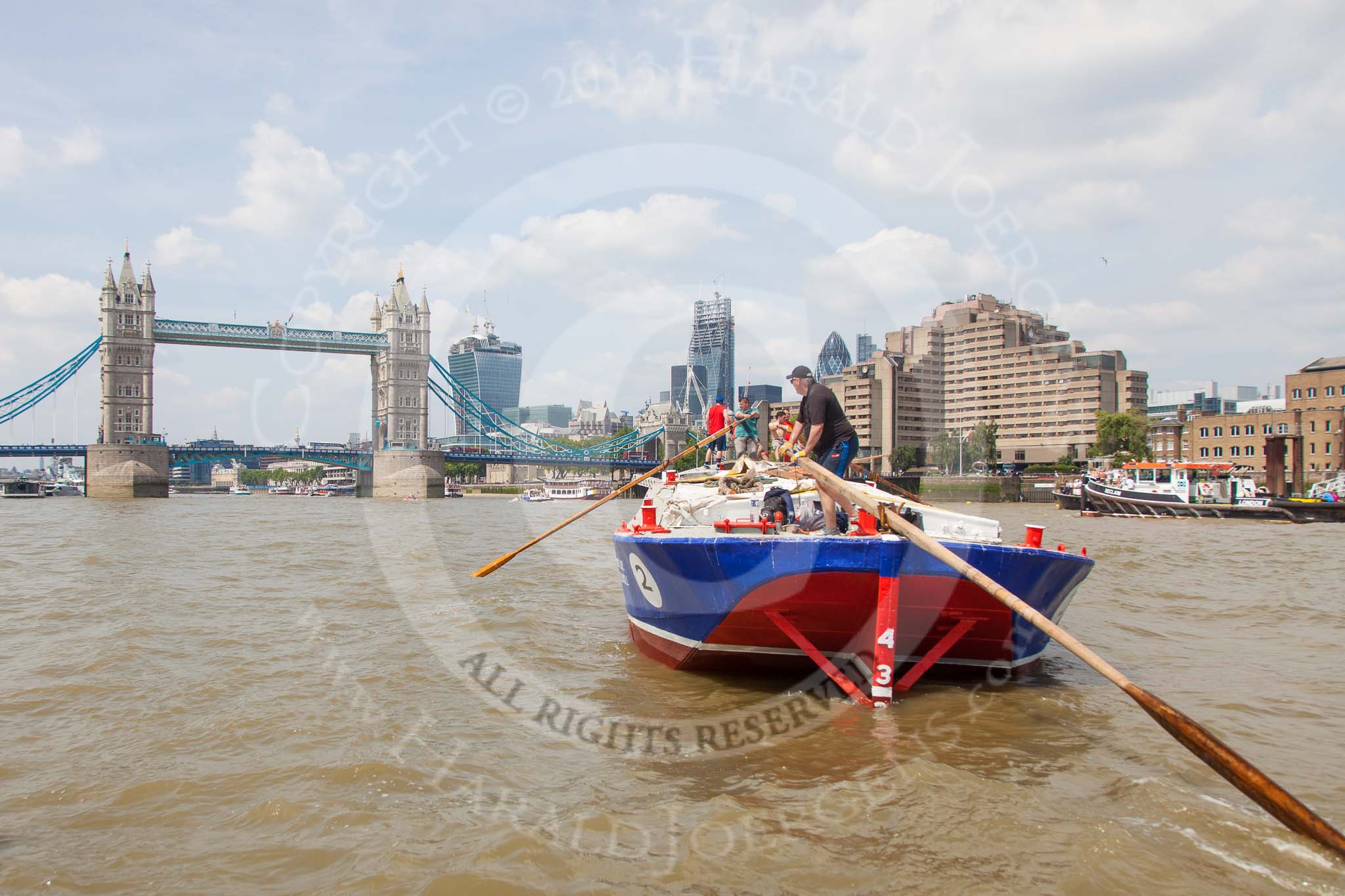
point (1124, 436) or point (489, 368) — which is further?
point (489, 368)

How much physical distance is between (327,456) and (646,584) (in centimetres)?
7300

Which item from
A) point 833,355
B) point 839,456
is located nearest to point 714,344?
point 833,355

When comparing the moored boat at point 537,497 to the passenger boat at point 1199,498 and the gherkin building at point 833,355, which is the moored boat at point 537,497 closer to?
the gherkin building at point 833,355

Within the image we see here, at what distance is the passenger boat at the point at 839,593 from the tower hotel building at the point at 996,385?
81980 millimetres

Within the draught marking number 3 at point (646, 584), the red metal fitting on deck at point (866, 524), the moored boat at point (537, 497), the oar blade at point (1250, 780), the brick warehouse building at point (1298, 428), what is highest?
the brick warehouse building at point (1298, 428)

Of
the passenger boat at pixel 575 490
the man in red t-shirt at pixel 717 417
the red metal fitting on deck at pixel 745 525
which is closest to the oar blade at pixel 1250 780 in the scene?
the red metal fitting on deck at pixel 745 525

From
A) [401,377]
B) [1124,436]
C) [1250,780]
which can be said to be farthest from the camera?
[401,377]

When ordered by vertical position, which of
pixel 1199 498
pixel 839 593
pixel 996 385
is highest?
pixel 996 385

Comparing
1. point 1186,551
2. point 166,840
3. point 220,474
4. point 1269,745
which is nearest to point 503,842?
point 166,840

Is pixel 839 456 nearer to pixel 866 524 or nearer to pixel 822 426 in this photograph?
pixel 822 426

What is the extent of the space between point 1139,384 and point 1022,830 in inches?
4174

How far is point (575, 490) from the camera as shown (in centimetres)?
6266

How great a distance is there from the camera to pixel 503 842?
375cm

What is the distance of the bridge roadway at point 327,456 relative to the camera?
67.9 meters
